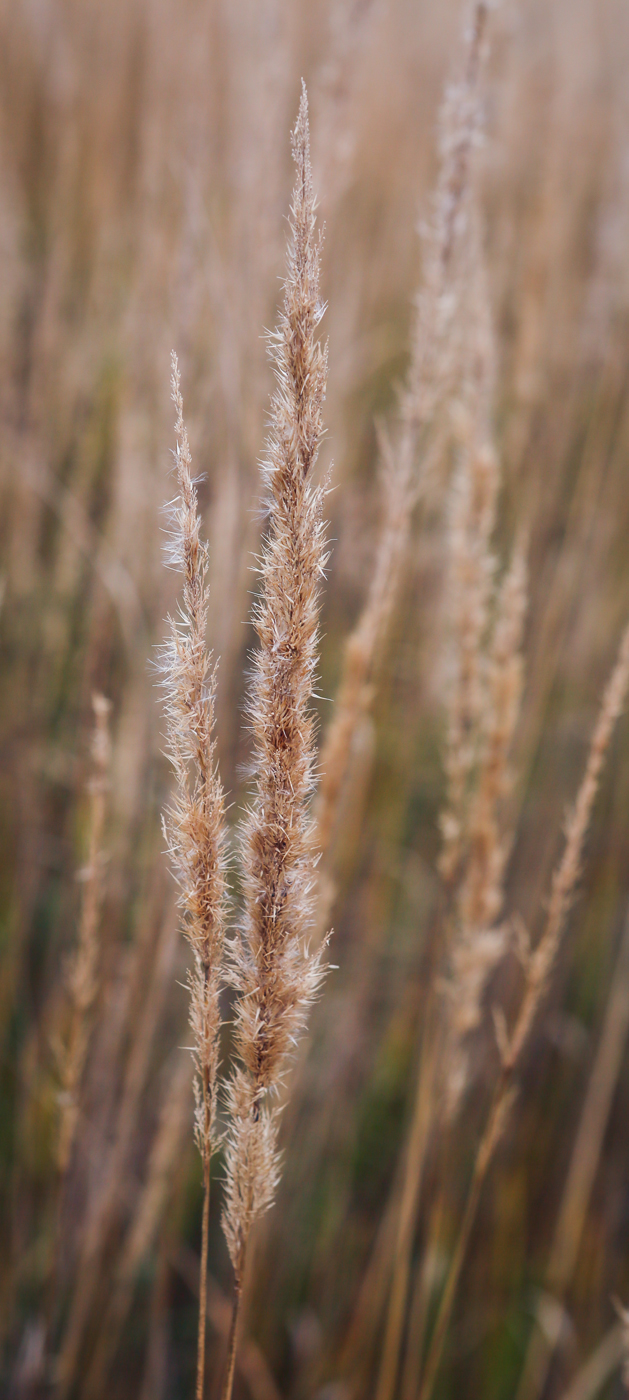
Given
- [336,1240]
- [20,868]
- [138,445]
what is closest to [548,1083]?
[336,1240]

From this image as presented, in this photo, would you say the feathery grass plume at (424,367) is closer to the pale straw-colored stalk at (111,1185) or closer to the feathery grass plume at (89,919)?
the feathery grass plume at (89,919)

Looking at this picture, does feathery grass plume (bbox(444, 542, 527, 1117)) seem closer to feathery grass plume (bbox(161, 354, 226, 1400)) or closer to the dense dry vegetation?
the dense dry vegetation

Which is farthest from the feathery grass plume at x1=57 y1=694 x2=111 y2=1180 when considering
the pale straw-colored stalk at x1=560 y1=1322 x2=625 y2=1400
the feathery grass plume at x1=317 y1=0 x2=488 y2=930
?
the pale straw-colored stalk at x1=560 y1=1322 x2=625 y2=1400


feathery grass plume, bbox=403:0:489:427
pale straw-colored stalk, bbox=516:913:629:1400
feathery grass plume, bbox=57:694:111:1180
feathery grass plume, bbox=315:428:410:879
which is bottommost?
pale straw-colored stalk, bbox=516:913:629:1400

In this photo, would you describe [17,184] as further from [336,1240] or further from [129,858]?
[336,1240]

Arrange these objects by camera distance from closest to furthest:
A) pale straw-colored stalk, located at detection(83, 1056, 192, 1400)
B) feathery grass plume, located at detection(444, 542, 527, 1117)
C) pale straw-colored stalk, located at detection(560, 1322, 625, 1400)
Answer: feathery grass plume, located at detection(444, 542, 527, 1117), pale straw-colored stalk, located at detection(83, 1056, 192, 1400), pale straw-colored stalk, located at detection(560, 1322, 625, 1400)

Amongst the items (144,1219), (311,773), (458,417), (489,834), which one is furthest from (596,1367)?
(458,417)
